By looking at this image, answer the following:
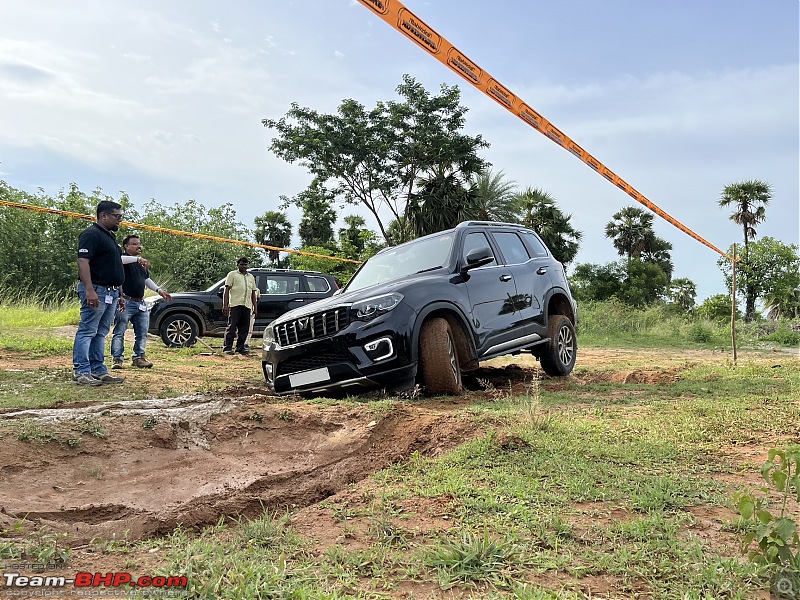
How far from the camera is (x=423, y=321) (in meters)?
5.43

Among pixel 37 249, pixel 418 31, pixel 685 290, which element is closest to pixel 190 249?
pixel 37 249

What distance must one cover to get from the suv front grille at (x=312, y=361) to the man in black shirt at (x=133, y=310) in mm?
3229

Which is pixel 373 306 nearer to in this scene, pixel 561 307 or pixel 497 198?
pixel 561 307

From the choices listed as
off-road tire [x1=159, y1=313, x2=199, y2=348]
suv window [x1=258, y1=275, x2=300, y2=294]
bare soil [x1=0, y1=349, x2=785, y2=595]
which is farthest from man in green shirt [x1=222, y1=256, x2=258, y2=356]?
bare soil [x1=0, y1=349, x2=785, y2=595]

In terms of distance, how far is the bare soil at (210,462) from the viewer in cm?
259

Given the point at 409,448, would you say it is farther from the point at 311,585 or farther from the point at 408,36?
the point at 408,36

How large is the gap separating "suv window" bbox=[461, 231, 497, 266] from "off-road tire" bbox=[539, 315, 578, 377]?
1363mm

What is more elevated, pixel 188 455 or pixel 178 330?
pixel 178 330

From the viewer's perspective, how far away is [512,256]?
275 inches

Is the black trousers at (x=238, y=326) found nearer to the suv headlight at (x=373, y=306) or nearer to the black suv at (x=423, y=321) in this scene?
the black suv at (x=423, y=321)

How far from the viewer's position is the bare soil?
2.59 meters

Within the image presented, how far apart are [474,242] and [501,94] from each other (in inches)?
134

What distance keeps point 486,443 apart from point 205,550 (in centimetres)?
179

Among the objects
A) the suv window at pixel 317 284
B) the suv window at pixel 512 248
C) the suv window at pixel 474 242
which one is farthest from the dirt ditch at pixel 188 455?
the suv window at pixel 317 284
